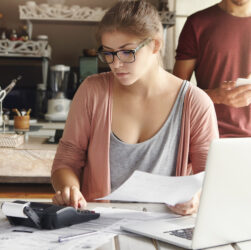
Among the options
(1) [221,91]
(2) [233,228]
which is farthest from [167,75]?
(2) [233,228]

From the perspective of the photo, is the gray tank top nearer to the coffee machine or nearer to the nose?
the nose

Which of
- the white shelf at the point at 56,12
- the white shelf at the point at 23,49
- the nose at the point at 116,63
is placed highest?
the nose at the point at 116,63

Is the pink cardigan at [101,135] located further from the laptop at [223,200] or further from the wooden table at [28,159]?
the wooden table at [28,159]

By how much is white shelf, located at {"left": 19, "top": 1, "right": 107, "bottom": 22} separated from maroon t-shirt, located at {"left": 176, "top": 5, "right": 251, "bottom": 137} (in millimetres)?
1619

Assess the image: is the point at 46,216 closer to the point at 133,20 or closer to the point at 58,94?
the point at 133,20

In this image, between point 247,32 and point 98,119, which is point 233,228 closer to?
point 98,119

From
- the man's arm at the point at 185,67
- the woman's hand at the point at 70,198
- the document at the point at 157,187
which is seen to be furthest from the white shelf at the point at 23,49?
the document at the point at 157,187

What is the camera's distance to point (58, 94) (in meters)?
3.45

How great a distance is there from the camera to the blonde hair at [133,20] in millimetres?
1237

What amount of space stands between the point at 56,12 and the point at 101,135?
2.33 m

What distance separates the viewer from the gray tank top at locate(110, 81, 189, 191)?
1.32 meters

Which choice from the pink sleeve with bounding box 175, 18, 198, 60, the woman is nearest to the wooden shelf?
the pink sleeve with bounding box 175, 18, 198, 60

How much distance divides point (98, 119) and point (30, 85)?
8.22ft

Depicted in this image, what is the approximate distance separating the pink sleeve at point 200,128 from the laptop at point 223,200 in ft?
1.32
